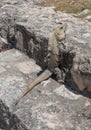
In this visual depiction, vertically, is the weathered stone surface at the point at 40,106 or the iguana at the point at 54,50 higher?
the iguana at the point at 54,50

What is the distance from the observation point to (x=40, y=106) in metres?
6.09

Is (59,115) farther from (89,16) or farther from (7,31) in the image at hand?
(89,16)

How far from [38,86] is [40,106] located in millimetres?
619

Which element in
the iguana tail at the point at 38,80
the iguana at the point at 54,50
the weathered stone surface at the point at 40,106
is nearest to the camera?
the weathered stone surface at the point at 40,106

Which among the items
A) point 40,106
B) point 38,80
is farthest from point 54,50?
point 40,106

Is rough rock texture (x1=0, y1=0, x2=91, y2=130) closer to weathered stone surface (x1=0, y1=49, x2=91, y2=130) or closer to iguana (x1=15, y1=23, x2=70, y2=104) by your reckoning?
weathered stone surface (x1=0, y1=49, x2=91, y2=130)

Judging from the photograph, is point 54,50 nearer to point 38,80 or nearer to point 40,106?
point 38,80

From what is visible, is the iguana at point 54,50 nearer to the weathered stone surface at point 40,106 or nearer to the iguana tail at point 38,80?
the iguana tail at point 38,80

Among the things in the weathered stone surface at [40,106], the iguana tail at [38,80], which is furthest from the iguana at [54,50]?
the weathered stone surface at [40,106]

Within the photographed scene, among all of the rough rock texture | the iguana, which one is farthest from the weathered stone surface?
→ the iguana

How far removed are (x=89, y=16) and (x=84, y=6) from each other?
4.28ft

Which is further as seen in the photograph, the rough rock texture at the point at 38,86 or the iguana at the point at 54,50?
the iguana at the point at 54,50

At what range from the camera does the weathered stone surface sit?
18.7 ft

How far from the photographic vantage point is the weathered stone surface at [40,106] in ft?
18.7
